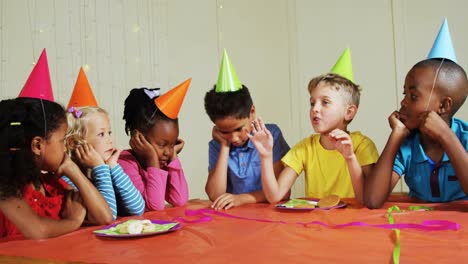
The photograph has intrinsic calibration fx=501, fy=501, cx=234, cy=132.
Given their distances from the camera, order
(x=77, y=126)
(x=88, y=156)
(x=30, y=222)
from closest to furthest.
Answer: (x=30, y=222) < (x=88, y=156) < (x=77, y=126)

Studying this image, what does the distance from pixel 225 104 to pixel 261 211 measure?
1.60 feet

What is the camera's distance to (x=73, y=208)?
4.29ft

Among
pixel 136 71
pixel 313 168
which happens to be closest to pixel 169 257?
pixel 313 168

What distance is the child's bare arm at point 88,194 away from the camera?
131 centimetres

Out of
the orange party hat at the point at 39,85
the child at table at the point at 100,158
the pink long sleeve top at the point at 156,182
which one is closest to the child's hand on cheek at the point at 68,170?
the child at table at the point at 100,158

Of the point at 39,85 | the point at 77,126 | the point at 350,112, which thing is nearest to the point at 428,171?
the point at 350,112

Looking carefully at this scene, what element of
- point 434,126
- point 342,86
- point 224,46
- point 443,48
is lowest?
point 434,126

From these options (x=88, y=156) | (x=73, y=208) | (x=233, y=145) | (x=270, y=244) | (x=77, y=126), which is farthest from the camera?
(x=233, y=145)

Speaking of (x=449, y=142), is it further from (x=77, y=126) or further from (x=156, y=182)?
(x=77, y=126)

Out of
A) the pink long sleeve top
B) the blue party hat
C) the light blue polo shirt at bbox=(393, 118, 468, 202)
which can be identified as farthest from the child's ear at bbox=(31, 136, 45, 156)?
the blue party hat

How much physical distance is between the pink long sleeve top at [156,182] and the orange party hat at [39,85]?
1.22 feet

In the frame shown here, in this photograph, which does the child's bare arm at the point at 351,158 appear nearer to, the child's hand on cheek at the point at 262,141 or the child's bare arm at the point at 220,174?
the child's hand on cheek at the point at 262,141

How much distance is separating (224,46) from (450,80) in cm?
208

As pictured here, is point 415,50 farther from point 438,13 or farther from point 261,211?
point 261,211
